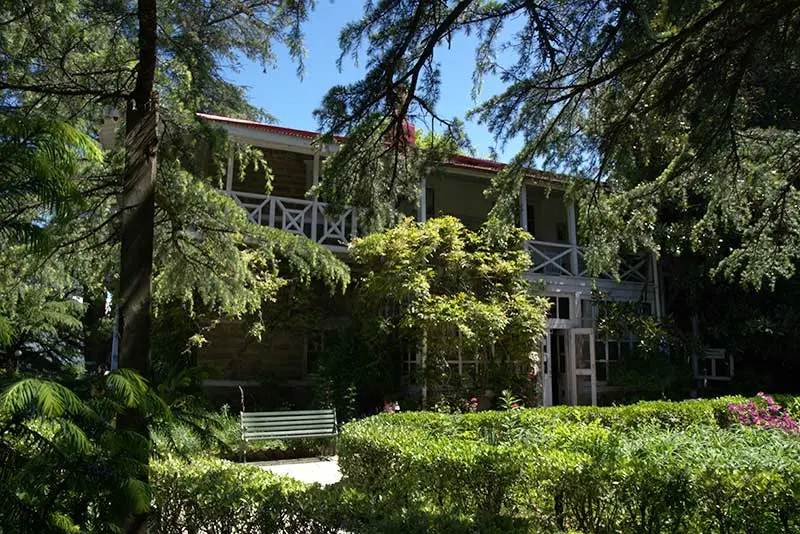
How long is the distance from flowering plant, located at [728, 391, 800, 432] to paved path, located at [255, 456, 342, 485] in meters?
6.19

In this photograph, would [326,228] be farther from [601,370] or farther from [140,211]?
[140,211]

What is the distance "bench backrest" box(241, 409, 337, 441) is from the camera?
9.95 metres

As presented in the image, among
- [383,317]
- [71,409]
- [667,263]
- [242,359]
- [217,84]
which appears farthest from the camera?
[667,263]

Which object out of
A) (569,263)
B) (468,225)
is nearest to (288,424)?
Result: (468,225)

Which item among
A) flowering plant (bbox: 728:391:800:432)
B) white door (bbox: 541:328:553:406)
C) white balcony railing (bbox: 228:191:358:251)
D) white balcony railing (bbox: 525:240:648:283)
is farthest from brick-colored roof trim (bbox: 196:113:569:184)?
flowering plant (bbox: 728:391:800:432)

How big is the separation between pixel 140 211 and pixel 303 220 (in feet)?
29.4

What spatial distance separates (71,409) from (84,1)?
4.47 m

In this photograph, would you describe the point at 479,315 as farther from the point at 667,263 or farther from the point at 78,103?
the point at 78,103

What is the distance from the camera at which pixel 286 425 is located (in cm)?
1031

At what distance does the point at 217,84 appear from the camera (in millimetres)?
6164

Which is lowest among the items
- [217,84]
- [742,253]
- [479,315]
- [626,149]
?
[479,315]

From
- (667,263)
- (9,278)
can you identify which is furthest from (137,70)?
(667,263)

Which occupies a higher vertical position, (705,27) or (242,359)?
(705,27)

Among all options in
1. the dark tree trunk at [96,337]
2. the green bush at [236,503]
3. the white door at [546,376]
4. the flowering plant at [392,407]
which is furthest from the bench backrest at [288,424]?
the dark tree trunk at [96,337]
